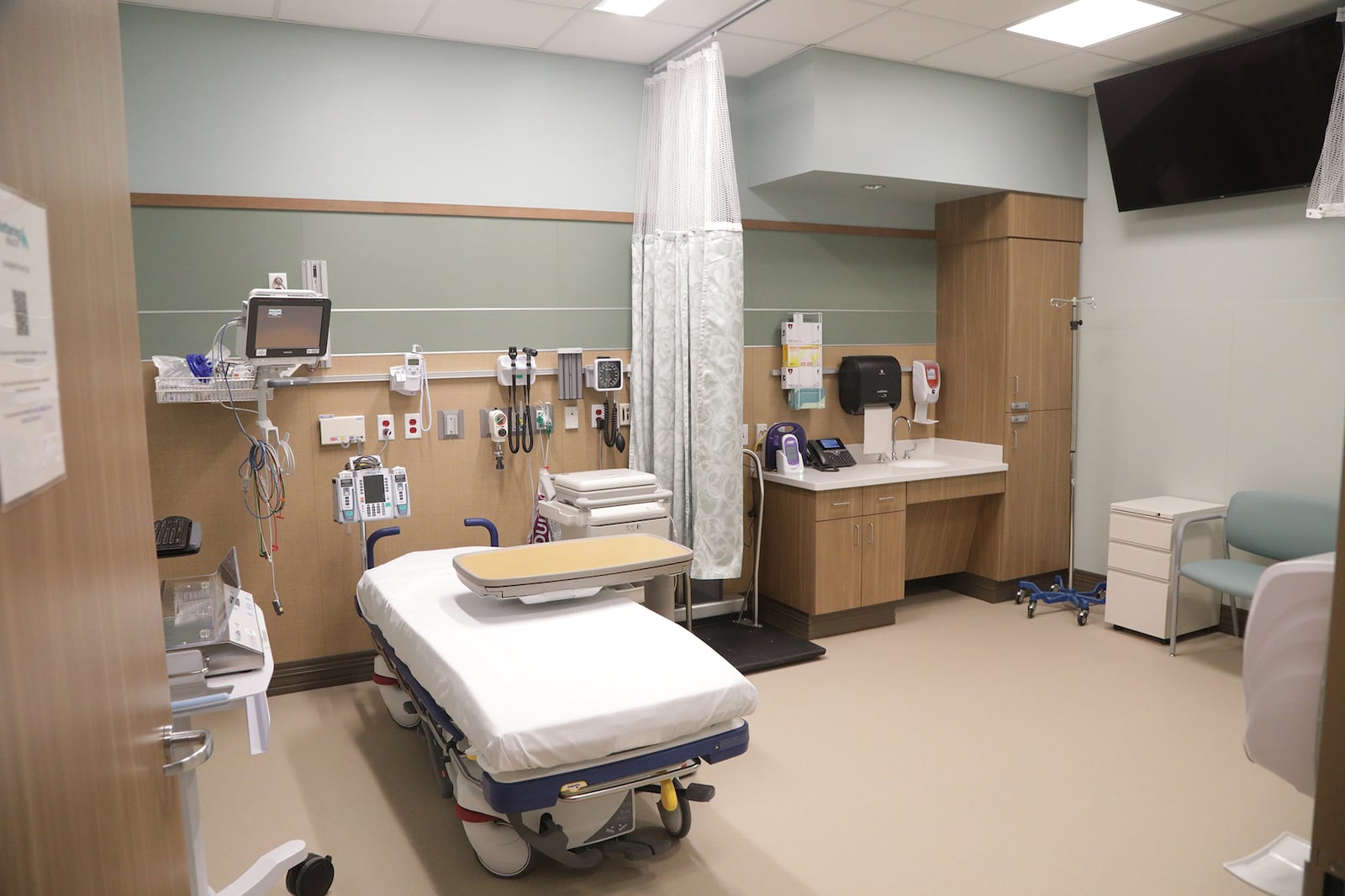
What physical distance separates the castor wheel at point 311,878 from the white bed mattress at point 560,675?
1.93ft

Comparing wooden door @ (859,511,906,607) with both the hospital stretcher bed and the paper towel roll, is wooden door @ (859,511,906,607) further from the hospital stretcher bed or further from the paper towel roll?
the hospital stretcher bed

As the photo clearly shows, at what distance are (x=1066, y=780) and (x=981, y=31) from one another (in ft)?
11.6

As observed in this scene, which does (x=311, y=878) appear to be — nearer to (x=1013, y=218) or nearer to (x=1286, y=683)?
(x=1286, y=683)

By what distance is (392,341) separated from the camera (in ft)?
14.4

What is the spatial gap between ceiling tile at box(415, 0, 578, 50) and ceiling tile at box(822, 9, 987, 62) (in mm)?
1443

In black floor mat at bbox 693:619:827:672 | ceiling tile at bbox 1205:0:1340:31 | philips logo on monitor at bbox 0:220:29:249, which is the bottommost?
black floor mat at bbox 693:619:827:672

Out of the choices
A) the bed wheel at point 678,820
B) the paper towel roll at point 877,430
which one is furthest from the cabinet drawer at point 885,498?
the bed wheel at point 678,820

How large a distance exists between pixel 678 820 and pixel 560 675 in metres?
0.76

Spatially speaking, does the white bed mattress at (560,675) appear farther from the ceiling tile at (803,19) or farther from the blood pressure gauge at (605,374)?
the ceiling tile at (803,19)

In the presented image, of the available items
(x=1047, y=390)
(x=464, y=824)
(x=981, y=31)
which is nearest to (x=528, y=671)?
(x=464, y=824)

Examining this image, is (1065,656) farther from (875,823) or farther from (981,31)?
(981,31)

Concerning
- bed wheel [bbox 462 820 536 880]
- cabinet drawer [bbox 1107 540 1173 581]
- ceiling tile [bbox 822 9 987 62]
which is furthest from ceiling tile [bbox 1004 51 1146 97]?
bed wheel [bbox 462 820 536 880]

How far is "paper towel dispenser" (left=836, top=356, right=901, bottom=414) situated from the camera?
5532 millimetres

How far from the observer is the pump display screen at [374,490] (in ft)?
Answer: 13.1
